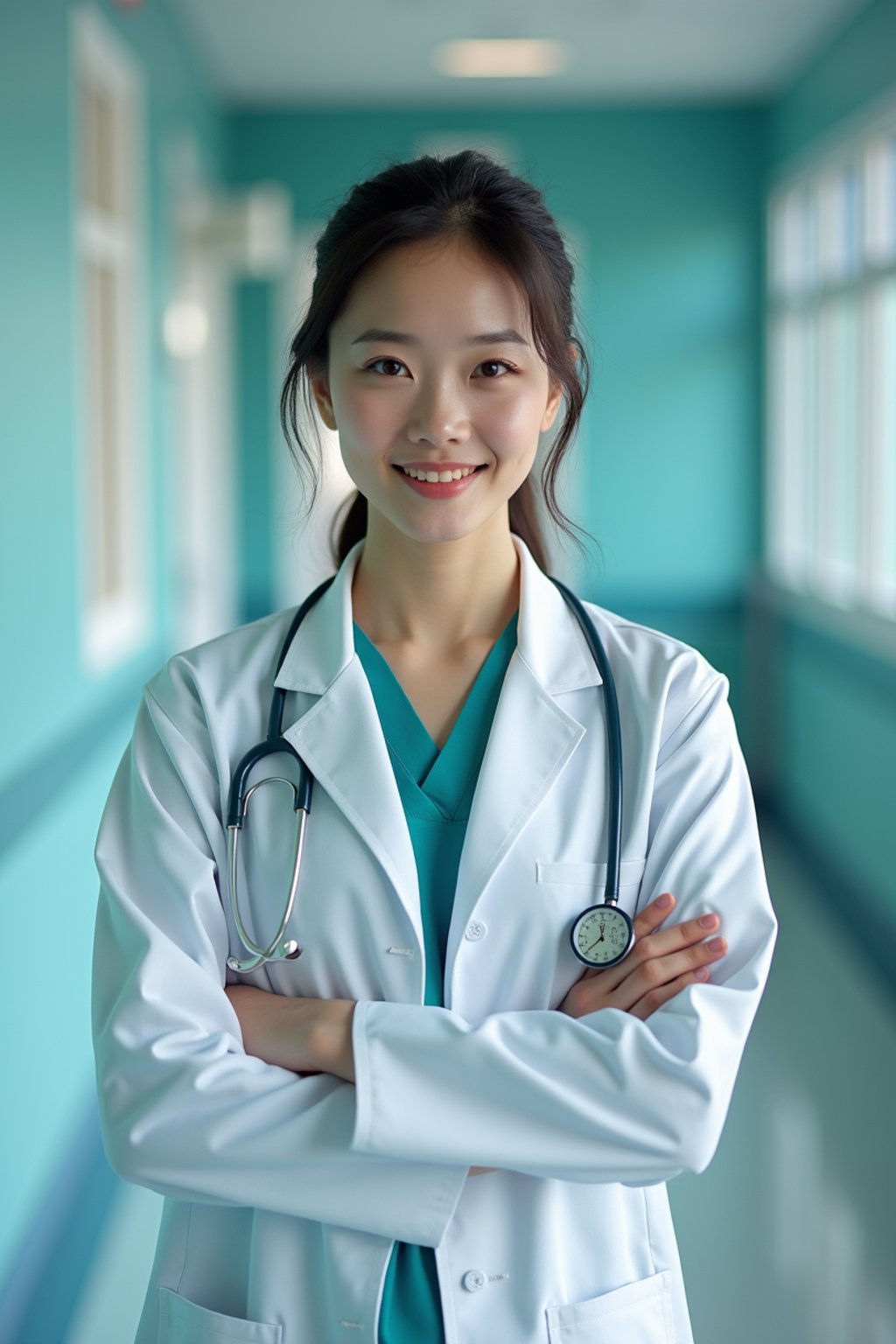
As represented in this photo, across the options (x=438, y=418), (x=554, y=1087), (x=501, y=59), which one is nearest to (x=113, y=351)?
(x=501, y=59)

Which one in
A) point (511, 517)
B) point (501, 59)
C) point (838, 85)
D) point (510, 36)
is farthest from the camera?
point (501, 59)

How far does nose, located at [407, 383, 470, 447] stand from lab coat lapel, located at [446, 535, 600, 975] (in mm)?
198

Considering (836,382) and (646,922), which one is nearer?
(646,922)

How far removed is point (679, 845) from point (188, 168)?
4.22m

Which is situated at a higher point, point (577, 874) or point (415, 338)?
point (415, 338)

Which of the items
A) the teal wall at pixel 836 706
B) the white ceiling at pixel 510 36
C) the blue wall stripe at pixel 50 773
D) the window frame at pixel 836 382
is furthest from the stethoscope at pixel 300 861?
the white ceiling at pixel 510 36

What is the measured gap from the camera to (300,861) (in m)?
1.13

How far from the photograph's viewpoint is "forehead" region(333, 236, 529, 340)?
111 cm

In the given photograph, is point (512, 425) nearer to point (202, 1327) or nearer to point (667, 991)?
point (667, 991)

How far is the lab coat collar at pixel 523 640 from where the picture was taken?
1.22 meters

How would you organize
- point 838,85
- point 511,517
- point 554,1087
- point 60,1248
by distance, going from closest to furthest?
point 554,1087 → point 511,517 → point 60,1248 → point 838,85

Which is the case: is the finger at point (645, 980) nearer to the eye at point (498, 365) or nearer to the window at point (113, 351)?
the eye at point (498, 365)

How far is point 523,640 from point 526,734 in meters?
0.09

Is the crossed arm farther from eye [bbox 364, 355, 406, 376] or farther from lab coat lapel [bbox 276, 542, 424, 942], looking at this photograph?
eye [bbox 364, 355, 406, 376]
